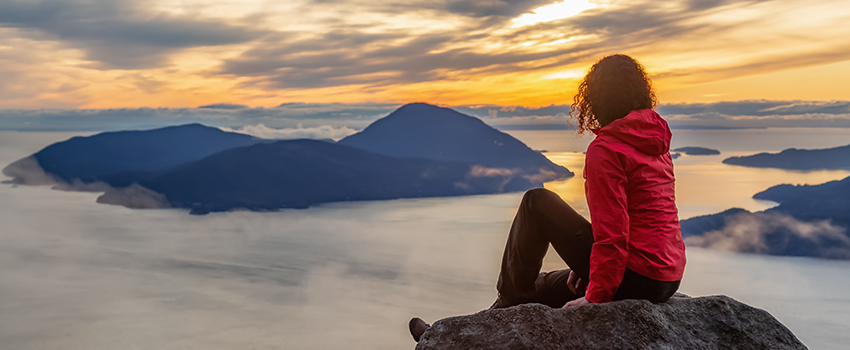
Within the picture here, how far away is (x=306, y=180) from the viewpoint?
9319 cm

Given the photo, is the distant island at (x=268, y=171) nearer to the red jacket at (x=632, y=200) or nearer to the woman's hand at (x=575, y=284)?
the woman's hand at (x=575, y=284)

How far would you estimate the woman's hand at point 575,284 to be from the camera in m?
3.03

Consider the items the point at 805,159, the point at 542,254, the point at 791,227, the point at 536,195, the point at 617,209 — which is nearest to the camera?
the point at 617,209

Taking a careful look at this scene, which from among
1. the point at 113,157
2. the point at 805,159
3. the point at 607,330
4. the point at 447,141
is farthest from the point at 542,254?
the point at 113,157

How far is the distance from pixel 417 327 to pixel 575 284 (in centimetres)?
A: 124

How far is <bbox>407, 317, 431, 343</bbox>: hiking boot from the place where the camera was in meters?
3.57

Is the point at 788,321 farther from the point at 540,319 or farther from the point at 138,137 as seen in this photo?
the point at 138,137

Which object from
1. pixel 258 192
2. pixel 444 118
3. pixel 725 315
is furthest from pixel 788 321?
pixel 444 118

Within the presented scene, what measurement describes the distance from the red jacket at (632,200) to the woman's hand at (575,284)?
0.40m

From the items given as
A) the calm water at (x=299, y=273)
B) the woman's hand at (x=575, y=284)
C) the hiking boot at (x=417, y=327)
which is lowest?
the calm water at (x=299, y=273)

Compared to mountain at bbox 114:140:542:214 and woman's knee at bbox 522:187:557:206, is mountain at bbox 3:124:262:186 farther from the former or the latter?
woman's knee at bbox 522:187:557:206

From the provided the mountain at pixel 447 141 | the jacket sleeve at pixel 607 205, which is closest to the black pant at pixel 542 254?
the jacket sleeve at pixel 607 205

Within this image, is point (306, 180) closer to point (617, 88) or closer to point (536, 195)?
point (536, 195)

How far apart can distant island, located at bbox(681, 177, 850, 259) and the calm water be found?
169cm
